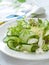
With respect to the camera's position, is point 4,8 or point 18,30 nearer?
point 18,30

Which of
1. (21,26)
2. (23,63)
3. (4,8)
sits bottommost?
(23,63)

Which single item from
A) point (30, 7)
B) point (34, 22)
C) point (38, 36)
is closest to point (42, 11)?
point (30, 7)

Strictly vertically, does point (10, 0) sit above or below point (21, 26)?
above

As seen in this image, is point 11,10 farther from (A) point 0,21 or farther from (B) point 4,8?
(A) point 0,21

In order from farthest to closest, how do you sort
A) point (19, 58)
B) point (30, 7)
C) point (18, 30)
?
point (30, 7) → point (18, 30) → point (19, 58)

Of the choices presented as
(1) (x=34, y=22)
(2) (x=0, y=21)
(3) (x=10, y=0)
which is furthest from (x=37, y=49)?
(3) (x=10, y=0)

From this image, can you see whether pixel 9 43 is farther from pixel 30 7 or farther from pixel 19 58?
pixel 30 7

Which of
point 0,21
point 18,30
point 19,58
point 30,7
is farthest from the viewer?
point 30,7
